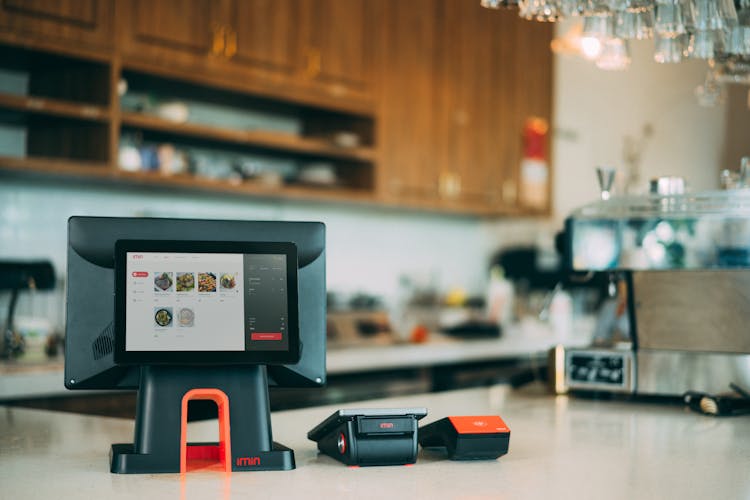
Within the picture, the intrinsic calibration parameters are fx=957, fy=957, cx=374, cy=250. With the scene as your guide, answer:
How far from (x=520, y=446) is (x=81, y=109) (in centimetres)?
233

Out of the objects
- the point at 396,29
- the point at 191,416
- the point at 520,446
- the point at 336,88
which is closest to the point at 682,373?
the point at 520,446

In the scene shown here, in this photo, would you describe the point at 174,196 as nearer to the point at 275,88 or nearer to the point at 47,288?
the point at 275,88

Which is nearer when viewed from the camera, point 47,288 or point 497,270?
point 47,288

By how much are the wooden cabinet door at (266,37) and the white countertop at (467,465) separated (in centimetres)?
219

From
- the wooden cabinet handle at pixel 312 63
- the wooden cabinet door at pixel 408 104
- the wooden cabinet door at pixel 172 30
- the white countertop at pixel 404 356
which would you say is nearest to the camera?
the white countertop at pixel 404 356

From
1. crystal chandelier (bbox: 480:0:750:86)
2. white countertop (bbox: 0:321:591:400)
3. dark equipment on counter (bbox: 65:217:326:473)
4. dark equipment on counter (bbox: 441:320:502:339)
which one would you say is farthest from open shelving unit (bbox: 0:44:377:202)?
dark equipment on counter (bbox: 65:217:326:473)

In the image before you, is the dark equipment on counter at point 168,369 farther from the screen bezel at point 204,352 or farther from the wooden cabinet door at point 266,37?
the wooden cabinet door at point 266,37

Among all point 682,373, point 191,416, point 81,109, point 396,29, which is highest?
point 396,29

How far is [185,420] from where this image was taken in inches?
58.7

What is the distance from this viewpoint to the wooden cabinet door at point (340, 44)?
4301 mm

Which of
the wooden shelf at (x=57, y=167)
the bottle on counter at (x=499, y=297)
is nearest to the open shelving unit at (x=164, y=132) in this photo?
the wooden shelf at (x=57, y=167)

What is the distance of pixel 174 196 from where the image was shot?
420 centimetres

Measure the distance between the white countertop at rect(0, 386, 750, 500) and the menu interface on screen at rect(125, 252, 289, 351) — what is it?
0.20m

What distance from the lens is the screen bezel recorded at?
1447 millimetres
